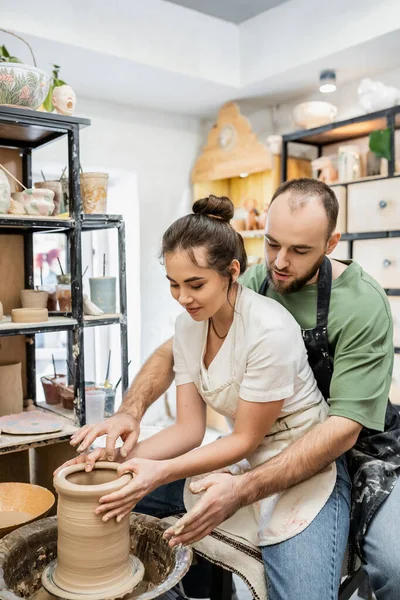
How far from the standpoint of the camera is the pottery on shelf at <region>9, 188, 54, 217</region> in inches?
88.0

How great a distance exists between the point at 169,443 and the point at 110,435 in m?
0.20

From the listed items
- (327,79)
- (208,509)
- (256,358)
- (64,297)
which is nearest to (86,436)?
(208,509)

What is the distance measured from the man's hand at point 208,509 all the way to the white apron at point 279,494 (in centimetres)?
14

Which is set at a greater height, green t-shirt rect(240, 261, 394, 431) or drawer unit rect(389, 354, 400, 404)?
green t-shirt rect(240, 261, 394, 431)

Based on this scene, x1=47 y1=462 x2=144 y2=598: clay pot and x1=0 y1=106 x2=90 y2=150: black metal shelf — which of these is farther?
x1=0 y1=106 x2=90 y2=150: black metal shelf

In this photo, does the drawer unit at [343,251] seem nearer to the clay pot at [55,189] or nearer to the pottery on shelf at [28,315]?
the clay pot at [55,189]

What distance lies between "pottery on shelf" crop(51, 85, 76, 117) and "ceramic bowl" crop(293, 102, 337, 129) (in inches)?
72.4

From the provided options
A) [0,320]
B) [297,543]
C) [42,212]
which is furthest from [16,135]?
[297,543]

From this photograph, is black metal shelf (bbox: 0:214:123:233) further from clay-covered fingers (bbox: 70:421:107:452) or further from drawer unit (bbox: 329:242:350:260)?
drawer unit (bbox: 329:242:350:260)

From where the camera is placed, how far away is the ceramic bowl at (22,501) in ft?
5.59

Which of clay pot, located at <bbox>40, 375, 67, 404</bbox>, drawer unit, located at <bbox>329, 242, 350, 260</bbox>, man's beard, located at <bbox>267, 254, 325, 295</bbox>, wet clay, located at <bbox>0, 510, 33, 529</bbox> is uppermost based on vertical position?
drawer unit, located at <bbox>329, 242, 350, 260</bbox>

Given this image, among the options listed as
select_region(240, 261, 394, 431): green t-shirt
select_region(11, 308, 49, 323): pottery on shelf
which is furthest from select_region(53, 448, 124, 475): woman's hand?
select_region(11, 308, 49, 323): pottery on shelf

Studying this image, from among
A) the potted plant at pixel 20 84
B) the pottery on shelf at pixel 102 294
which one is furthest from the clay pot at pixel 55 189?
the pottery on shelf at pixel 102 294

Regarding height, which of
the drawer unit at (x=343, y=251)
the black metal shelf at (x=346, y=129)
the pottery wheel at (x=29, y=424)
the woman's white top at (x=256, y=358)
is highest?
the black metal shelf at (x=346, y=129)
